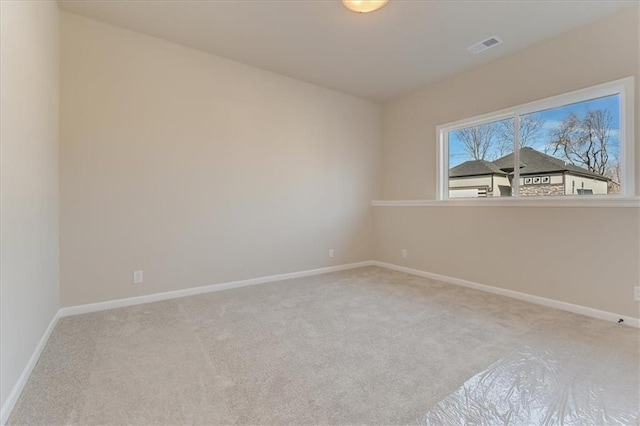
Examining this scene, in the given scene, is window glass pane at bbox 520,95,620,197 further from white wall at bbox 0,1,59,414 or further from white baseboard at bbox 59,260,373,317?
white wall at bbox 0,1,59,414

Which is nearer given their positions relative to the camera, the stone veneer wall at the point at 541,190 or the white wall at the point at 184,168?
the white wall at the point at 184,168

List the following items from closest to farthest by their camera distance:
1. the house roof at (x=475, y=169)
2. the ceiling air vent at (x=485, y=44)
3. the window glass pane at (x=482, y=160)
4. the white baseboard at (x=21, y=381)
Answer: the white baseboard at (x=21, y=381), the ceiling air vent at (x=485, y=44), the window glass pane at (x=482, y=160), the house roof at (x=475, y=169)

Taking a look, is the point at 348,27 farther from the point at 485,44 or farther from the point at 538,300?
the point at 538,300

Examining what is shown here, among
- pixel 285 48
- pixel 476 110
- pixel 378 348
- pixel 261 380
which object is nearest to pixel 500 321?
pixel 378 348

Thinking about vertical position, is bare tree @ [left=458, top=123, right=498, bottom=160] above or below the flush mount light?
below

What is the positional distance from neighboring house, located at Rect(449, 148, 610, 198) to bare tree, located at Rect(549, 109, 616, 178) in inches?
3.0

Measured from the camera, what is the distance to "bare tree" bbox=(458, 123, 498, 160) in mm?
3697

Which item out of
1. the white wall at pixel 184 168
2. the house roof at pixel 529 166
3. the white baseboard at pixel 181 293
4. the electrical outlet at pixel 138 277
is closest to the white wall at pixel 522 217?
the house roof at pixel 529 166

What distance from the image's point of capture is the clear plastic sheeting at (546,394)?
1407 millimetres

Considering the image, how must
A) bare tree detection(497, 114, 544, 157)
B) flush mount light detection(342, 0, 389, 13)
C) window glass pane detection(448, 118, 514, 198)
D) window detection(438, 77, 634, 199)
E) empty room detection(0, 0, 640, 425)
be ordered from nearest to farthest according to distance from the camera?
empty room detection(0, 0, 640, 425), flush mount light detection(342, 0, 389, 13), window detection(438, 77, 634, 199), bare tree detection(497, 114, 544, 157), window glass pane detection(448, 118, 514, 198)

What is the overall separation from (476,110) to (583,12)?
1.26m

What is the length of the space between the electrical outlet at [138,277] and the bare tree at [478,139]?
4.28m

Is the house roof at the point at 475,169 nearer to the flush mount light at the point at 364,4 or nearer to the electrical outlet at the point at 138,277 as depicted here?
the flush mount light at the point at 364,4

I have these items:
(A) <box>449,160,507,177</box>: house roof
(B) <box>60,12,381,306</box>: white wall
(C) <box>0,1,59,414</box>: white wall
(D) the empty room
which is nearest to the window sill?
(D) the empty room
